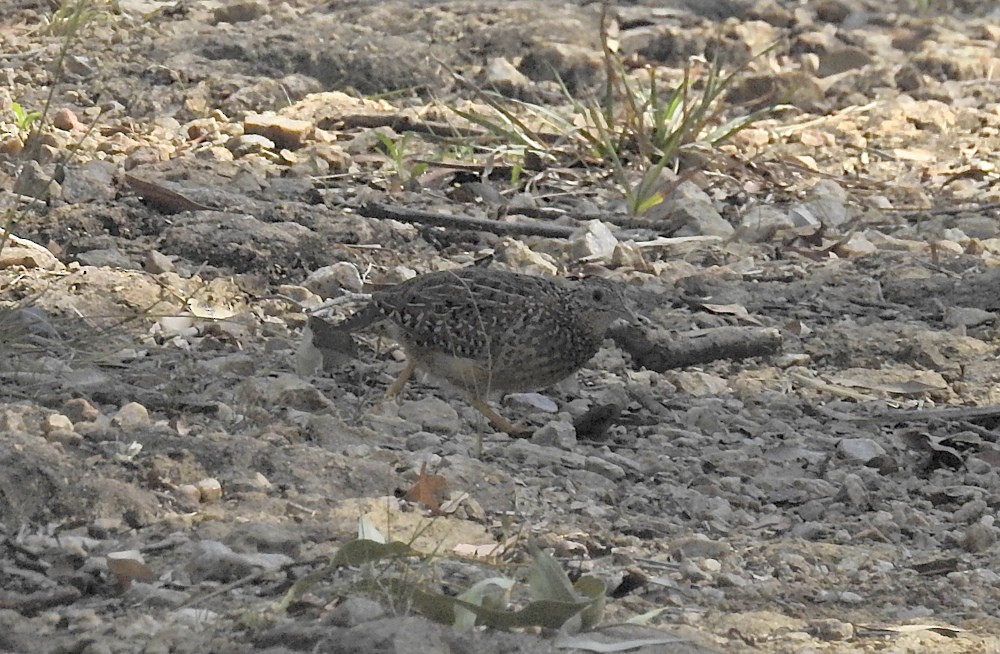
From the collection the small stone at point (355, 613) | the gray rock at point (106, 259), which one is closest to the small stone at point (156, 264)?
the gray rock at point (106, 259)

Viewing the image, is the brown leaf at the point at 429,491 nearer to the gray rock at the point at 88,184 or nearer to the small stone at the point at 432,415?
the small stone at the point at 432,415

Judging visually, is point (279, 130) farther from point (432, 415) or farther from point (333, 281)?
point (432, 415)

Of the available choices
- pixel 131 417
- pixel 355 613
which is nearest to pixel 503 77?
pixel 131 417

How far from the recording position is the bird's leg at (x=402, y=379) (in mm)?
5605

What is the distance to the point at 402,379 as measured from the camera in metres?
5.66

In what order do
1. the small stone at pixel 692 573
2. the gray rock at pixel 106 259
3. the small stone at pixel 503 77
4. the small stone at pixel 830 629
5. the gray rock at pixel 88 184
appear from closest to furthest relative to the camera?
1. the small stone at pixel 830 629
2. the small stone at pixel 692 573
3. the gray rock at pixel 106 259
4. the gray rock at pixel 88 184
5. the small stone at pixel 503 77

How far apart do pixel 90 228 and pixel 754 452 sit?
2916 mm

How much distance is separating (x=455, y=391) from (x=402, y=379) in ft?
Result: 0.73

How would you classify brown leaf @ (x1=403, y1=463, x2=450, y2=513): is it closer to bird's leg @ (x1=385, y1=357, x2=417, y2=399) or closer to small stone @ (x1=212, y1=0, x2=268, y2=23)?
bird's leg @ (x1=385, y1=357, x2=417, y2=399)

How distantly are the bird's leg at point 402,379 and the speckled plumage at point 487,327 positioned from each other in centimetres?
3

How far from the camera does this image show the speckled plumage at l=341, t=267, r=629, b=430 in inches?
217

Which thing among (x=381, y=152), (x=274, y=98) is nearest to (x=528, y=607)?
(x=381, y=152)

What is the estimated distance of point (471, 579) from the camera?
3.78 meters

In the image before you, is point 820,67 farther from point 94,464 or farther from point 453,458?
point 94,464
